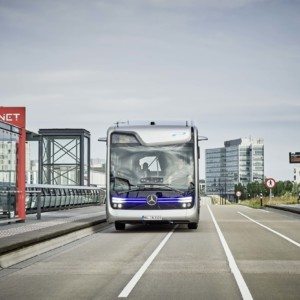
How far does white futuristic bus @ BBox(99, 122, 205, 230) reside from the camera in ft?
Result: 67.8

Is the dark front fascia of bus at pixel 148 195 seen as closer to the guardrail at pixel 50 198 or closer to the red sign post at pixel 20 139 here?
the red sign post at pixel 20 139

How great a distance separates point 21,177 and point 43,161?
24927 millimetres

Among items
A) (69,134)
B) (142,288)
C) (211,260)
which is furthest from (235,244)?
(69,134)

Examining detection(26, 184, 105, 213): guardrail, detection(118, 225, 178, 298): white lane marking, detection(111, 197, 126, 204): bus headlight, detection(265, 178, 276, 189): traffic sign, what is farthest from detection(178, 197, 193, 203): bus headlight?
detection(265, 178, 276, 189): traffic sign

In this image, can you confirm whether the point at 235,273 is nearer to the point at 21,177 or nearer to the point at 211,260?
the point at 211,260

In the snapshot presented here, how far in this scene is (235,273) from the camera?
1108cm

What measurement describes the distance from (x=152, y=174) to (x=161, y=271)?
9744 millimetres

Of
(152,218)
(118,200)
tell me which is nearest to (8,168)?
(118,200)

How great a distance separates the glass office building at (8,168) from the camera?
67.6 ft

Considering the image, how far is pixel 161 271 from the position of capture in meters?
11.4

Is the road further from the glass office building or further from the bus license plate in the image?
the glass office building

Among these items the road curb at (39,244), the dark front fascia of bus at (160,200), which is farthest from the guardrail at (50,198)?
the dark front fascia of bus at (160,200)

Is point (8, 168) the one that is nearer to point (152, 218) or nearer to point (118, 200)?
point (118, 200)

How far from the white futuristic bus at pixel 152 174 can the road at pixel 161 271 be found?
7.84ft
